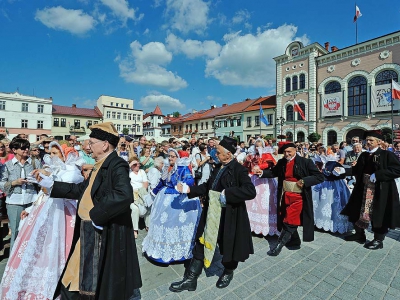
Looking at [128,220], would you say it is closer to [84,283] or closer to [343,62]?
[84,283]

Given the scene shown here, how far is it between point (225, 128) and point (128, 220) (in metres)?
39.8

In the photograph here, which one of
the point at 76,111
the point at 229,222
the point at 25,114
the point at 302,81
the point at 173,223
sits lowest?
the point at 173,223

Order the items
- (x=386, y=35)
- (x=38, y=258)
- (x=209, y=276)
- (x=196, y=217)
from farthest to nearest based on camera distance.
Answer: (x=386, y=35)
(x=196, y=217)
(x=209, y=276)
(x=38, y=258)

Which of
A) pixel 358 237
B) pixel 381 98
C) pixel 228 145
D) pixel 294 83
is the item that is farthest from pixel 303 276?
pixel 294 83

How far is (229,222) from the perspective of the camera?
2.95 metres

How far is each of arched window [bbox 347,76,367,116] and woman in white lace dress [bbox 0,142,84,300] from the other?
102 ft

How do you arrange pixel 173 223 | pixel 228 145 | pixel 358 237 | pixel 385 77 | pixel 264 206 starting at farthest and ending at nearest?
pixel 385 77, pixel 264 206, pixel 358 237, pixel 173 223, pixel 228 145

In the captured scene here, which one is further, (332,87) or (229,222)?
(332,87)

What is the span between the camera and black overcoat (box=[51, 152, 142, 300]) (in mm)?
1872

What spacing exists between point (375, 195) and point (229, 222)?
3268mm

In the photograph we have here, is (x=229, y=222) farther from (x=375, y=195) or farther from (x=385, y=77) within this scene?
(x=385, y=77)

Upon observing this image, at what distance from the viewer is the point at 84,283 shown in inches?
81.1

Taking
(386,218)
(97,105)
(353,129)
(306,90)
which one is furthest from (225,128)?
(386,218)

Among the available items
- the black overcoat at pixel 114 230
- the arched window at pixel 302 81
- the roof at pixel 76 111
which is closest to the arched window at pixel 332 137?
the arched window at pixel 302 81
